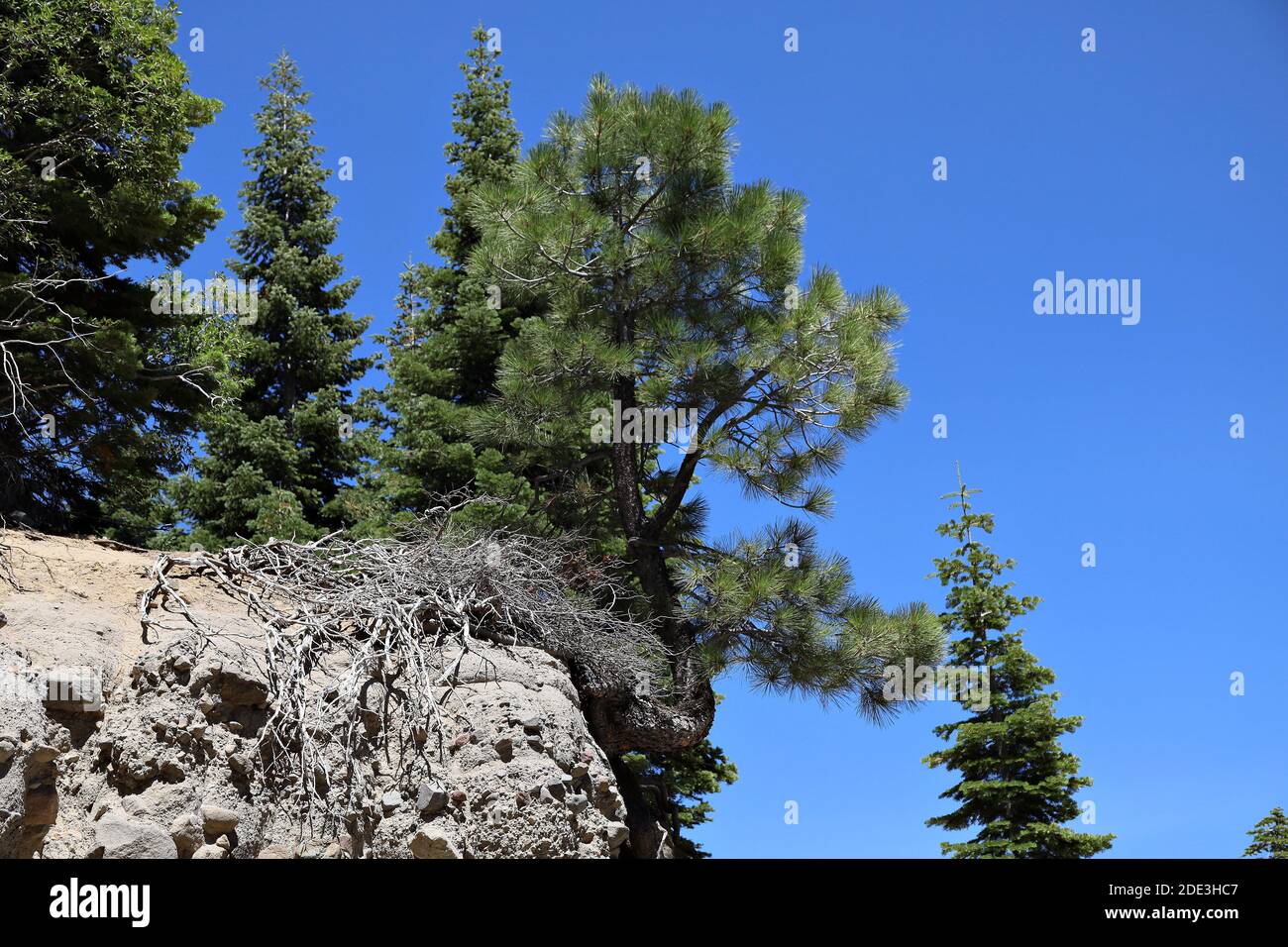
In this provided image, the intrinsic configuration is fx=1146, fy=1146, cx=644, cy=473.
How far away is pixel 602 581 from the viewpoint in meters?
9.14

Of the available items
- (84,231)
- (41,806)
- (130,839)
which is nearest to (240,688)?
(130,839)

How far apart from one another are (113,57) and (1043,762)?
14878 mm

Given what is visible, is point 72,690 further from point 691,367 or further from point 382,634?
point 691,367

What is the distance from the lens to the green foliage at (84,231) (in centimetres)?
1214

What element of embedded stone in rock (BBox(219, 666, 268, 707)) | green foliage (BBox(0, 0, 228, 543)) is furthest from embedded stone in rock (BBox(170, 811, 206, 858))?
green foliage (BBox(0, 0, 228, 543))

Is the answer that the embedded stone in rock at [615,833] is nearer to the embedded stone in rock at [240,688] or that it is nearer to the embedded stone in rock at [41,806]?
the embedded stone in rock at [240,688]

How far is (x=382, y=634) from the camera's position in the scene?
23.5 ft

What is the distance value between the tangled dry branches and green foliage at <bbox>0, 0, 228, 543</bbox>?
573 cm

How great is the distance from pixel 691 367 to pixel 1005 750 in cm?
952

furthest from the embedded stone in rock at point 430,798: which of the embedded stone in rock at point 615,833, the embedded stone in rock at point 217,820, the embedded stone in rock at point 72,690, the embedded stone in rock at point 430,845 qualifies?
the embedded stone in rock at point 72,690

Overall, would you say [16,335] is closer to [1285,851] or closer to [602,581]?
[602,581]

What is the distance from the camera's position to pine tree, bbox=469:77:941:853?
9.21 m

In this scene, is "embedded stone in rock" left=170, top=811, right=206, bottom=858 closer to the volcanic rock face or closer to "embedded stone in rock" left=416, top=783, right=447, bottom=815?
the volcanic rock face

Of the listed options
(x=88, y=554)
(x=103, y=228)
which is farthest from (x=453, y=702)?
(x=103, y=228)
